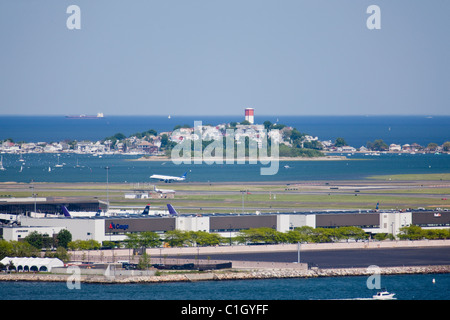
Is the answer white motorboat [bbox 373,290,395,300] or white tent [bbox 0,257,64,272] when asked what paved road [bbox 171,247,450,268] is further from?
white tent [bbox 0,257,64,272]

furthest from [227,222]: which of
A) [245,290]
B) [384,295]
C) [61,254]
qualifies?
[384,295]

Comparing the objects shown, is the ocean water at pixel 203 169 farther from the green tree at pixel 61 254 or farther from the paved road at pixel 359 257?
the green tree at pixel 61 254

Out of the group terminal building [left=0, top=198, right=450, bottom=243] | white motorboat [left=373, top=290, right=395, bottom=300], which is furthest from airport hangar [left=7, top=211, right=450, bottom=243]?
white motorboat [left=373, top=290, right=395, bottom=300]

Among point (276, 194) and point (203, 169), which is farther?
point (203, 169)

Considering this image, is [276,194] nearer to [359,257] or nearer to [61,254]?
[359,257]
